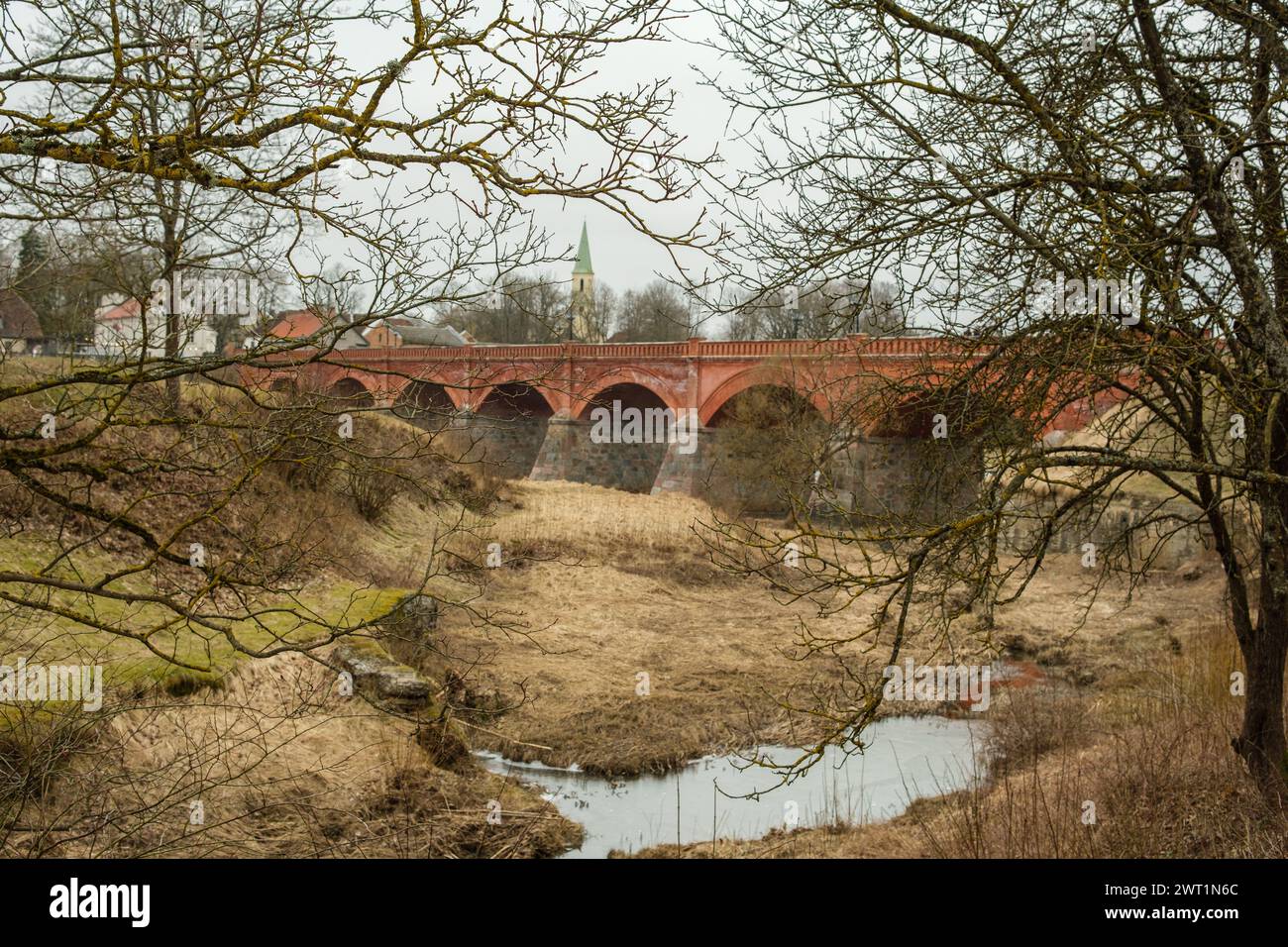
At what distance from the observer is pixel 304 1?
402 centimetres

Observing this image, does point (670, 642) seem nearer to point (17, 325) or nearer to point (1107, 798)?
point (1107, 798)

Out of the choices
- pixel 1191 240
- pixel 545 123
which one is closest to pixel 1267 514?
pixel 1191 240

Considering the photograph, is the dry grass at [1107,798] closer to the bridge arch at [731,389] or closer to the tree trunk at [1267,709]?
the tree trunk at [1267,709]

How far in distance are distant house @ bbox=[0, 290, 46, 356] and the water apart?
16.7 feet

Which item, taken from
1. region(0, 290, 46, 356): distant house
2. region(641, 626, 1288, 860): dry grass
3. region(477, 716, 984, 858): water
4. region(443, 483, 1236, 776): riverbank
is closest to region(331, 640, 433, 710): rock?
region(443, 483, 1236, 776): riverbank

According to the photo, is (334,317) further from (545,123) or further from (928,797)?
(928,797)

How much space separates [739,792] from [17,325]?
7.22 meters

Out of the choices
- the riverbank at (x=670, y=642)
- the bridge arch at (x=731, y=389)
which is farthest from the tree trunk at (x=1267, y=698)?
the bridge arch at (x=731, y=389)

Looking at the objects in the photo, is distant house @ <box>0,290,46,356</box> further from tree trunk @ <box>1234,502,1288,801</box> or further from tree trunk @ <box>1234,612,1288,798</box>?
tree trunk @ <box>1234,612,1288,798</box>

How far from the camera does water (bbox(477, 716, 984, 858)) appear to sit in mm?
8516

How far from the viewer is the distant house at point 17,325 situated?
4.06 meters

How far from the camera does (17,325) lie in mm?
4828

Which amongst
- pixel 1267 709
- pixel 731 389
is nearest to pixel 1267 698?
pixel 1267 709

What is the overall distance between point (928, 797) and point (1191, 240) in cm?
575
